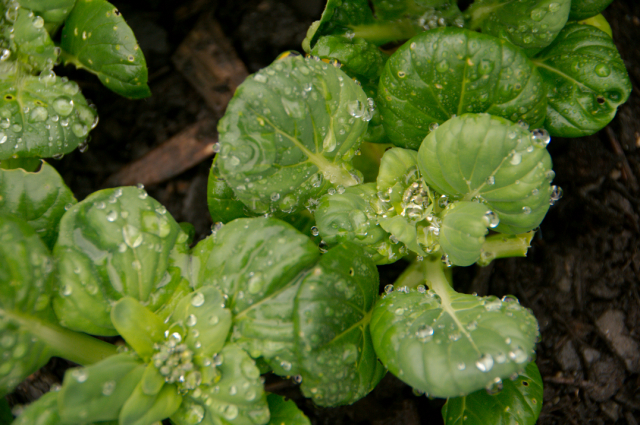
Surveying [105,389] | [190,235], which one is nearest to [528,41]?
[190,235]

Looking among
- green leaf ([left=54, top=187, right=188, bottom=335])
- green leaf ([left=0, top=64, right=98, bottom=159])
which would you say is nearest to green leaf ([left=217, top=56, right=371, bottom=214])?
green leaf ([left=54, top=187, right=188, bottom=335])

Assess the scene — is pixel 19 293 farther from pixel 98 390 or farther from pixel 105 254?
pixel 98 390

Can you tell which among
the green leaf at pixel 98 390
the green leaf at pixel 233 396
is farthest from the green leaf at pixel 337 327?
the green leaf at pixel 98 390

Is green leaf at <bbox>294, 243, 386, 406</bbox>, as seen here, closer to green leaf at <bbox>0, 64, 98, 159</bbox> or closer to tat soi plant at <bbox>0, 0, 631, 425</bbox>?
tat soi plant at <bbox>0, 0, 631, 425</bbox>

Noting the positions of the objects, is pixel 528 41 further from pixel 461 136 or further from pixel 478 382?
Result: pixel 478 382

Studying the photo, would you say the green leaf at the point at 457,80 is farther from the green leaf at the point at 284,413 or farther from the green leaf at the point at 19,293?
the green leaf at the point at 19,293

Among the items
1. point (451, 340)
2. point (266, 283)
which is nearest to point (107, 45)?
point (266, 283)

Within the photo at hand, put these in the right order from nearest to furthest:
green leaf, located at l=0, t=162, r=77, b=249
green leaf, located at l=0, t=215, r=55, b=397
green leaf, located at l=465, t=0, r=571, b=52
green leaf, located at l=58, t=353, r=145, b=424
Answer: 1. green leaf, located at l=58, t=353, r=145, b=424
2. green leaf, located at l=0, t=215, r=55, b=397
3. green leaf, located at l=0, t=162, r=77, b=249
4. green leaf, located at l=465, t=0, r=571, b=52
